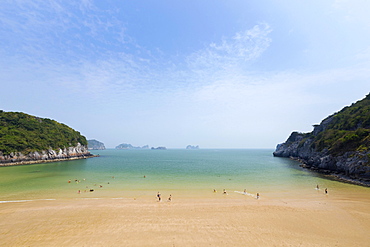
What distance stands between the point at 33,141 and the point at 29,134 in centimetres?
643

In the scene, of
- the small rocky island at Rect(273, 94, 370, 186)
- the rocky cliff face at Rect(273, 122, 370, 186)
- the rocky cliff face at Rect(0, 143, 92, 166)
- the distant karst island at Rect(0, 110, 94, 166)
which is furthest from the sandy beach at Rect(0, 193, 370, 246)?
the distant karst island at Rect(0, 110, 94, 166)

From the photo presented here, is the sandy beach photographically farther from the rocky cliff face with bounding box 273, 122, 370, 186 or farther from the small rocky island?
the small rocky island

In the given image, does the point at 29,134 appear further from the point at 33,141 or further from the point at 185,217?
the point at 185,217

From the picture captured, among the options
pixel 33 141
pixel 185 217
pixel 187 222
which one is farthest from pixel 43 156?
pixel 187 222

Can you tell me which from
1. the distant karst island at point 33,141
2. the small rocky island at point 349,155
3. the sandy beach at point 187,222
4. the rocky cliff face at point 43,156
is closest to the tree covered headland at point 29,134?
the distant karst island at point 33,141

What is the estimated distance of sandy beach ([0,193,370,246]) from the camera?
14.3 m

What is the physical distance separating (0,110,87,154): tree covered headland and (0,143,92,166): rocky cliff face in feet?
6.24

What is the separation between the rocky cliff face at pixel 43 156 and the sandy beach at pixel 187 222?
7145 cm

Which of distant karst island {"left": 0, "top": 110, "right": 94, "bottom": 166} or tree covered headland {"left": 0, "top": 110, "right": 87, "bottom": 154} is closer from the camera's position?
distant karst island {"left": 0, "top": 110, "right": 94, "bottom": 166}

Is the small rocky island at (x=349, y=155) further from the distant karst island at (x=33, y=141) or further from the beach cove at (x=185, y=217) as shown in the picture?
the distant karst island at (x=33, y=141)

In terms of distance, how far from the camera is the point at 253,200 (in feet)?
86.0

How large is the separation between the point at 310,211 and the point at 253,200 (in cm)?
703

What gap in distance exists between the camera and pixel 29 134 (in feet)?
301

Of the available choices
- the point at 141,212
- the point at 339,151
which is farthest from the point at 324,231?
the point at 339,151
